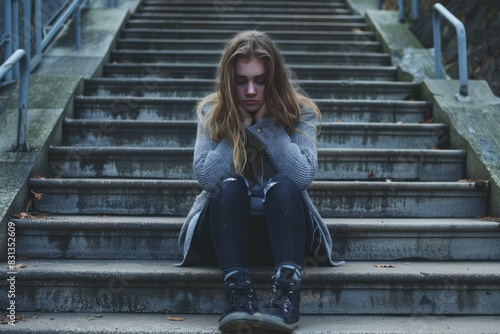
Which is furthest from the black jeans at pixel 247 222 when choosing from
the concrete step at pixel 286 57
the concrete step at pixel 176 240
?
the concrete step at pixel 286 57

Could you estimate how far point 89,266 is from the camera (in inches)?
127

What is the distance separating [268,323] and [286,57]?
3.80 meters

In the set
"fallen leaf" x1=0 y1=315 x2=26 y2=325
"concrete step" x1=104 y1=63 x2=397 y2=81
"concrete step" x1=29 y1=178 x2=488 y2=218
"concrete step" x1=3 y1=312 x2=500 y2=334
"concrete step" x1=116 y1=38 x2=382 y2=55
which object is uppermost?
"concrete step" x1=116 y1=38 x2=382 y2=55

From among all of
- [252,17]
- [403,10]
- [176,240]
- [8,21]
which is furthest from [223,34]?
[176,240]

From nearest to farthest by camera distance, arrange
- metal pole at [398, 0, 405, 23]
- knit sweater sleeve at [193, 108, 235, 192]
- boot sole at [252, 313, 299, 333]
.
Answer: boot sole at [252, 313, 299, 333], knit sweater sleeve at [193, 108, 235, 192], metal pole at [398, 0, 405, 23]

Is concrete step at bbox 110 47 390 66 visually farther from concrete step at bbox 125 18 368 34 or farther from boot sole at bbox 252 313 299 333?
boot sole at bbox 252 313 299 333

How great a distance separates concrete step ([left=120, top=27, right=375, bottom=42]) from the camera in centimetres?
675

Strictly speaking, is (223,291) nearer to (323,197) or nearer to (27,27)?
(323,197)

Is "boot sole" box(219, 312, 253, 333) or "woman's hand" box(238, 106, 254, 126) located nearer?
"boot sole" box(219, 312, 253, 333)

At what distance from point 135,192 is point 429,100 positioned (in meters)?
2.26

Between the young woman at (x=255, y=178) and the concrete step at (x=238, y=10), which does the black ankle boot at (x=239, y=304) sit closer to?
the young woman at (x=255, y=178)

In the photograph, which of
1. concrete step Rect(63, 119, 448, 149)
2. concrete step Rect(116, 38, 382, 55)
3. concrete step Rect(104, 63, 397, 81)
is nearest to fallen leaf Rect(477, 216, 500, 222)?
concrete step Rect(63, 119, 448, 149)

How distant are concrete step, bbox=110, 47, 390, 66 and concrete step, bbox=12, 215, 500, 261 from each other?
9.43 ft

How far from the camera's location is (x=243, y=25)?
7.09m
